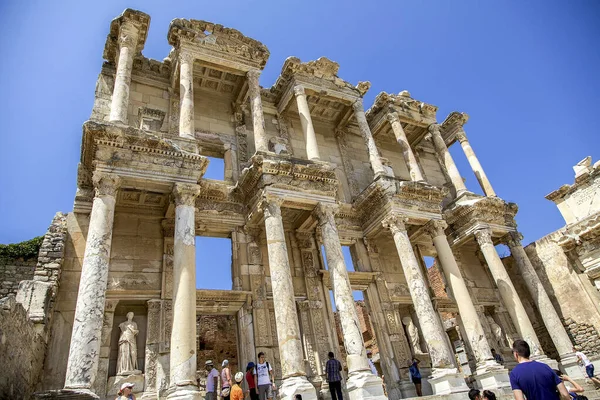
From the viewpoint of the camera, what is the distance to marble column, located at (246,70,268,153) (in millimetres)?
12906

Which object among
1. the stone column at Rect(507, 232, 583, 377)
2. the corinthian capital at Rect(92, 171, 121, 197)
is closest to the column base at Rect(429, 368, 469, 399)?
the stone column at Rect(507, 232, 583, 377)

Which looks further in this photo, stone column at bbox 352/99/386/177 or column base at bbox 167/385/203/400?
stone column at bbox 352/99/386/177

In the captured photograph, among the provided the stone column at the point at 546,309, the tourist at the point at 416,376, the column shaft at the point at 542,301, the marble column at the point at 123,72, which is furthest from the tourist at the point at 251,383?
the column shaft at the point at 542,301

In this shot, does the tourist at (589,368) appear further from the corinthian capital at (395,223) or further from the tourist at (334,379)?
the tourist at (334,379)

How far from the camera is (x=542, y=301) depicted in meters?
14.9

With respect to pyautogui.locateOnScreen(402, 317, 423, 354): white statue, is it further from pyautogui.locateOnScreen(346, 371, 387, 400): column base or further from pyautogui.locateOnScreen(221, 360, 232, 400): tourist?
pyautogui.locateOnScreen(221, 360, 232, 400): tourist

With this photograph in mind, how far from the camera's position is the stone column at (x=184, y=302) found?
815 cm

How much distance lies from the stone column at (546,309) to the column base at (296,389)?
32.7 ft

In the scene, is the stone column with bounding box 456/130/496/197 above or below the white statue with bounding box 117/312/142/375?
above

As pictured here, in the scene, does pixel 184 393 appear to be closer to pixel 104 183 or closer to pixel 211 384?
pixel 211 384

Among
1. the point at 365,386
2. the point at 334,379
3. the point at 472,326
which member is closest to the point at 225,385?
the point at 334,379

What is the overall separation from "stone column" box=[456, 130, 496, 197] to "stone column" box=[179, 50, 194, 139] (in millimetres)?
12667

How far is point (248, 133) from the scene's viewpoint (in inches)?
609

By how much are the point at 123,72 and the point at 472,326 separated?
525 inches
